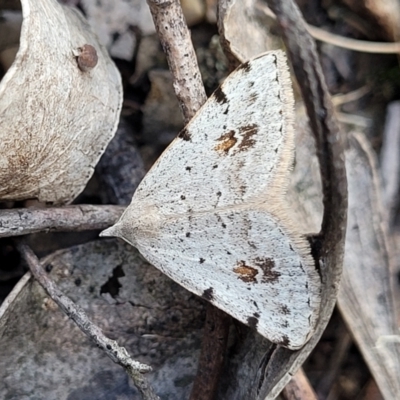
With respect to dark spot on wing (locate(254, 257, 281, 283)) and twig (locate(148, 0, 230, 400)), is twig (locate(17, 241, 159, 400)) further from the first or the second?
dark spot on wing (locate(254, 257, 281, 283))

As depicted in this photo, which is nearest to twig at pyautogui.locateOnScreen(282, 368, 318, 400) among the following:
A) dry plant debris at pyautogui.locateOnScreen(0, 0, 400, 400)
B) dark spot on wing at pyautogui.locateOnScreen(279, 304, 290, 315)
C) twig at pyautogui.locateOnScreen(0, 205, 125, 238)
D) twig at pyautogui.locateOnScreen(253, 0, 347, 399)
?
dry plant debris at pyautogui.locateOnScreen(0, 0, 400, 400)

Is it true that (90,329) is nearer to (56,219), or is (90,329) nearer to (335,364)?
(56,219)

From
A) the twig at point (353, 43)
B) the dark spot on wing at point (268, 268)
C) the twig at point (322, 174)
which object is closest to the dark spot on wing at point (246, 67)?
the twig at point (322, 174)

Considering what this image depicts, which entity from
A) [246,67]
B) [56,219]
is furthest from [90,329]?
[246,67]

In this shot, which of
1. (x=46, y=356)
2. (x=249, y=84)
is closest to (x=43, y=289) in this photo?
(x=46, y=356)

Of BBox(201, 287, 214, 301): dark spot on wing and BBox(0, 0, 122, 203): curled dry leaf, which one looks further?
BBox(201, 287, 214, 301): dark spot on wing
